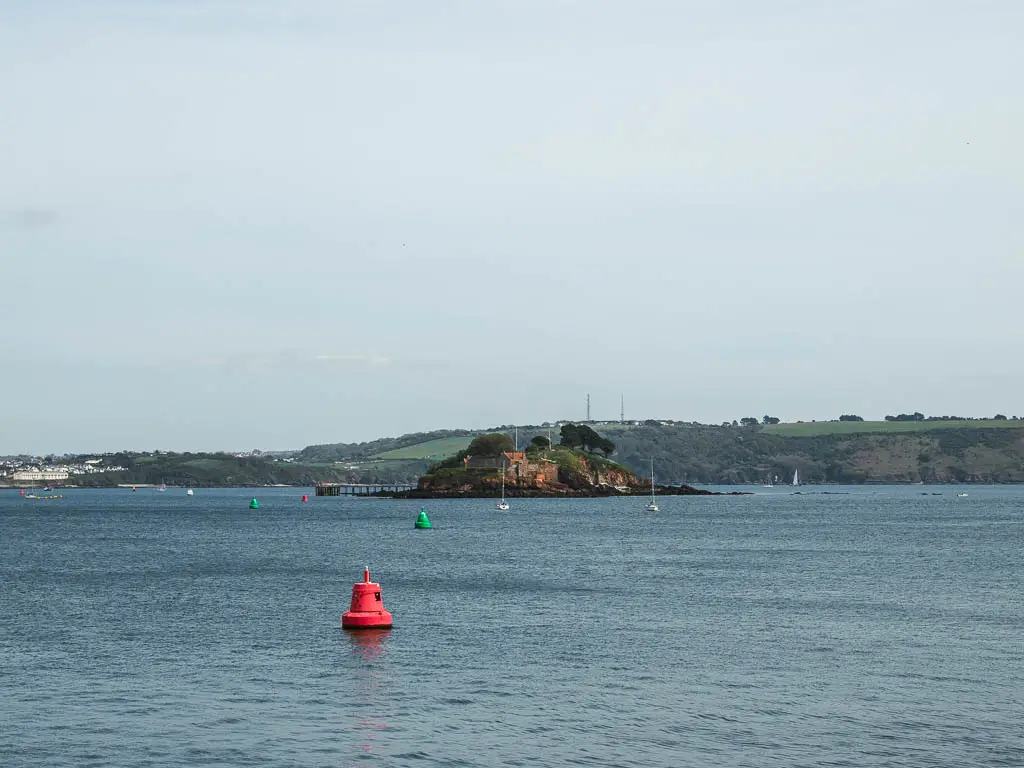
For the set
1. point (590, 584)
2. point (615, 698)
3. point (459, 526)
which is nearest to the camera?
point (615, 698)

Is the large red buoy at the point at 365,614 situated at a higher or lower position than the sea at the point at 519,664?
higher

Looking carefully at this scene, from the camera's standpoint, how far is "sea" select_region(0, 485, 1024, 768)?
3086 centimetres

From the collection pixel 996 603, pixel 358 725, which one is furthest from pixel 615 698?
pixel 996 603

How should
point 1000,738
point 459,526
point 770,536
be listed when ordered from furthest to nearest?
point 459,526 < point 770,536 < point 1000,738

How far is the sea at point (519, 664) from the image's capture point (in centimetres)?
3086

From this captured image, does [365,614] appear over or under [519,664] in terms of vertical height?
over

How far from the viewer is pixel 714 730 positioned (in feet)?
107

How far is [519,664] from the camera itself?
42.9 meters

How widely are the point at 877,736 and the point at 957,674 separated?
32.4 ft

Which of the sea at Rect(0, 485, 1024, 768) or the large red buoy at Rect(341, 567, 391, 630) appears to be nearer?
the sea at Rect(0, 485, 1024, 768)

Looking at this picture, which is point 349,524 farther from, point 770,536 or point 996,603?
point 996,603

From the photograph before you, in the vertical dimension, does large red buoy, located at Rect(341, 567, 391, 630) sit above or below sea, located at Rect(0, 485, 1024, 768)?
above

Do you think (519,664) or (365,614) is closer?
(519,664)

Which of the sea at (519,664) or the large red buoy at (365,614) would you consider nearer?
the sea at (519,664)
